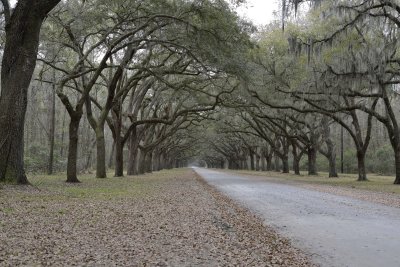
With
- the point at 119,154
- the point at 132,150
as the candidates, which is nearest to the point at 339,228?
the point at 119,154

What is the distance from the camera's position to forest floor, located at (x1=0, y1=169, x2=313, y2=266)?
554cm

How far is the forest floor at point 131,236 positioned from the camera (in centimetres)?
554

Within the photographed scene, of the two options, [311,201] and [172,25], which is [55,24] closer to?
[172,25]

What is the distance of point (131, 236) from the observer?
273 inches

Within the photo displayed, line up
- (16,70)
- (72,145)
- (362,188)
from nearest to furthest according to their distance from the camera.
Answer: (16,70), (72,145), (362,188)

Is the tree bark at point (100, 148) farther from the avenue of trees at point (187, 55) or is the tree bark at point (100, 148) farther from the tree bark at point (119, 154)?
the tree bark at point (119, 154)

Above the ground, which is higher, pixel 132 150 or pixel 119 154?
pixel 132 150

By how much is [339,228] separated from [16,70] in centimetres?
976

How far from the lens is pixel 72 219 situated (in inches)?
320

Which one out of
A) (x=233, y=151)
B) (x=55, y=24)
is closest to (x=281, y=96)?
(x=55, y=24)

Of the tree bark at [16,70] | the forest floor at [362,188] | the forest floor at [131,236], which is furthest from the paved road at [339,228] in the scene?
the tree bark at [16,70]

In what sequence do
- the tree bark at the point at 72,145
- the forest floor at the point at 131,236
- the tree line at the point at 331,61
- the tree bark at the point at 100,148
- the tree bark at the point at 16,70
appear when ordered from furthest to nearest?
the tree bark at the point at 100,148 → the tree line at the point at 331,61 → the tree bark at the point at 72,145 → the tree bark at the point at 16,70 → the forest floor at the point at 131,236

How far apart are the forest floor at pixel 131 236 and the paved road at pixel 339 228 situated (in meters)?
0.41

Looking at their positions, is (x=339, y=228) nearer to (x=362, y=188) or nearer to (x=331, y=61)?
(x=362, y=188)
